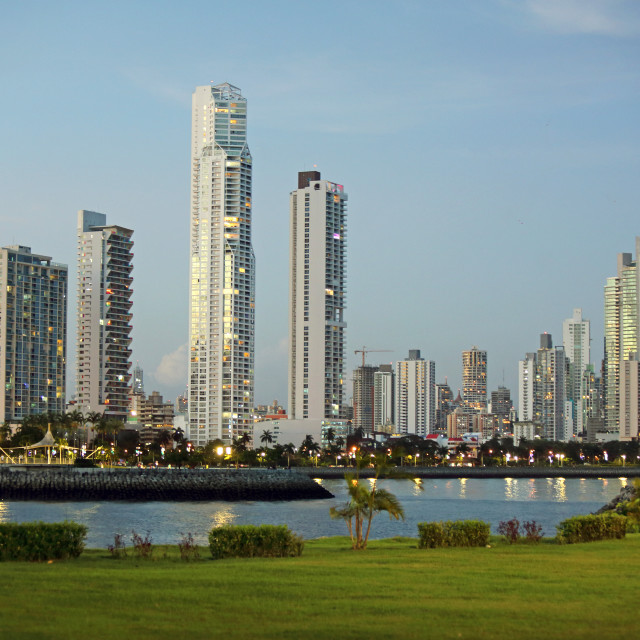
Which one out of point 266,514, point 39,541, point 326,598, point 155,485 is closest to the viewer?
point 326,598

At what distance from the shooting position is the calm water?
210 feet

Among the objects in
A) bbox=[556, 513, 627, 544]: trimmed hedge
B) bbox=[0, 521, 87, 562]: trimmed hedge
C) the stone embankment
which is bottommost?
the stone embankment

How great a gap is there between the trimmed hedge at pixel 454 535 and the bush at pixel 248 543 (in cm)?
534

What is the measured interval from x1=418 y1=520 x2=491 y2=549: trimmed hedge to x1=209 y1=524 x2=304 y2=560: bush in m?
5.34

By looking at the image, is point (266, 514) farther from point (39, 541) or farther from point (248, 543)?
point (39, 541)

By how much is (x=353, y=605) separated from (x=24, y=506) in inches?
3286

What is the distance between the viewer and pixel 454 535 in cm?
2953

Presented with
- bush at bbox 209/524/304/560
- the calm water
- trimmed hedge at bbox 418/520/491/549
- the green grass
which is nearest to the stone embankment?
the calm water

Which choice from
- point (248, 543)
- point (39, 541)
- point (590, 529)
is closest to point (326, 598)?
point (248, 543)

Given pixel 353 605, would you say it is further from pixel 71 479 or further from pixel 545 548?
pixel 71 479

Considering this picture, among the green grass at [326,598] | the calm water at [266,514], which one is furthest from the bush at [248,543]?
the calm water at [266,514]

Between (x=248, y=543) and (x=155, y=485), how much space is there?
296ft

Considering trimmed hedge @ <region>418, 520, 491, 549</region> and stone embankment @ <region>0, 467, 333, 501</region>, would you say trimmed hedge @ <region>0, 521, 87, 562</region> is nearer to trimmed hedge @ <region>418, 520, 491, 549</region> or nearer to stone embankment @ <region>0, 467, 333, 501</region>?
trimmed hedge @ <region>418, 520, 491, 549</region>

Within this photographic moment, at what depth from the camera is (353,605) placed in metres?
17.4
